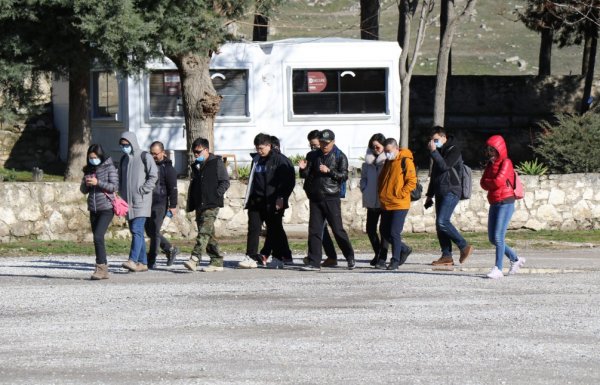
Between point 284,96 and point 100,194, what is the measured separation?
59.8 ft

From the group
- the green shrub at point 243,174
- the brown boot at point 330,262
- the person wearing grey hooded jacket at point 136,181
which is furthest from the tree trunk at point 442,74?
the person wearing grey hooded jacket at point 136,181

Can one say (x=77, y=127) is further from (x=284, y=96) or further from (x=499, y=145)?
(x=499, y=145)

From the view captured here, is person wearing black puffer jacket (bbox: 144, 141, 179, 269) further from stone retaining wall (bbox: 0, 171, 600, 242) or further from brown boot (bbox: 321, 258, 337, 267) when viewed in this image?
stone retaining wall (bbox: 0, 171, 600, 242)

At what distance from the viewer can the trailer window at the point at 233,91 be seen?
31.8 m

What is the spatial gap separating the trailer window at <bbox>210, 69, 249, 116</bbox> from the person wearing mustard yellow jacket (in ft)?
56.5

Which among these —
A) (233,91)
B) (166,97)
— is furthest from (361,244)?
(166,97)


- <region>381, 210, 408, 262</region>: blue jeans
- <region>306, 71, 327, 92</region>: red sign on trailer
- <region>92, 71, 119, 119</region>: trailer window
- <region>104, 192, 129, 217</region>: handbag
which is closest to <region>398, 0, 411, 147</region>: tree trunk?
<region>306, 71, 327, 92</region>: red sign on trailer

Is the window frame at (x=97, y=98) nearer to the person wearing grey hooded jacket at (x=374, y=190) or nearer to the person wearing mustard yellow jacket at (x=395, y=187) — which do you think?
the person wearing grey hooded jacket at (x=374, y=190)

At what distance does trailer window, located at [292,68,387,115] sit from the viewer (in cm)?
3216

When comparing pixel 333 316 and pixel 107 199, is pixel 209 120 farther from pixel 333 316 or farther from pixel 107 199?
pixel 333 316

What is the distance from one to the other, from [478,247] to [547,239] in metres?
1.80

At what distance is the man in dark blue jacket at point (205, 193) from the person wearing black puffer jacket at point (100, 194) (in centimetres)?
109

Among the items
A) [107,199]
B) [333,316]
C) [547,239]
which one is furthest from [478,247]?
[333,316]

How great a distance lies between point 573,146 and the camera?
2258 centimetres
